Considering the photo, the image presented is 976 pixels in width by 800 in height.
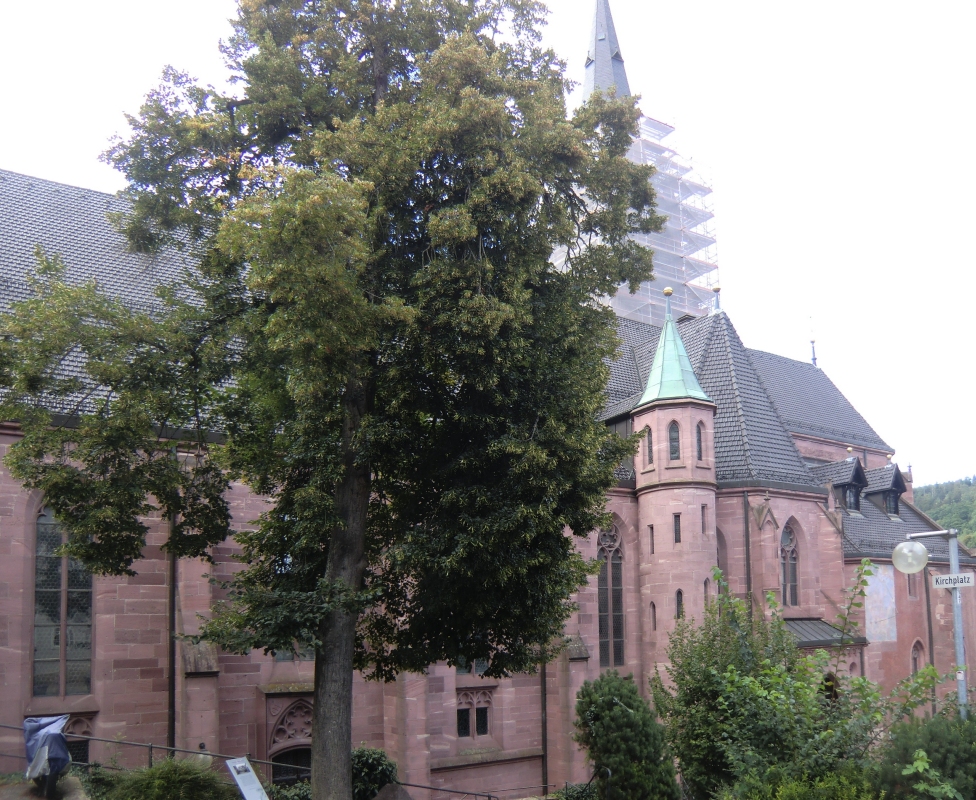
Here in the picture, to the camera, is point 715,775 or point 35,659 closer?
point 715,775

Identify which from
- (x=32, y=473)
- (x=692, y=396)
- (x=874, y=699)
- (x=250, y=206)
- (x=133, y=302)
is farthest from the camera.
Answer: (x=692, y=396)

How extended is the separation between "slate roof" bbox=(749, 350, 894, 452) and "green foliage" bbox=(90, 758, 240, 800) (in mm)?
26346

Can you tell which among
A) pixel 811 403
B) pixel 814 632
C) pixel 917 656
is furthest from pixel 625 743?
pixel 811 403

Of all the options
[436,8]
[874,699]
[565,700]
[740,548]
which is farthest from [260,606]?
[740,548]

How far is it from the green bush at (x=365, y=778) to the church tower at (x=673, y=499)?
28.0ft

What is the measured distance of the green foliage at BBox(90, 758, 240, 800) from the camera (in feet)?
40.7

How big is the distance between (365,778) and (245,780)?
5.05 metres

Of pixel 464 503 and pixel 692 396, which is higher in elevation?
pixel 692 396

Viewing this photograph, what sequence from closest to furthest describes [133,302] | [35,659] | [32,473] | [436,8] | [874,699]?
1. [874,699]
2. [32,473]
3. [436,8]
4. [35,659]
5. [133,302]

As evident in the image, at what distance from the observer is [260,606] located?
12.0 meters

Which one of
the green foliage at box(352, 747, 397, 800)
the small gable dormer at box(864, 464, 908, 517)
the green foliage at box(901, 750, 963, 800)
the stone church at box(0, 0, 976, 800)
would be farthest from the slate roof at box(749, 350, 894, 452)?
the green foliage at box(901, 750, 963, 800)

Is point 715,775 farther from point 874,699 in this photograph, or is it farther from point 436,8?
point 436,8

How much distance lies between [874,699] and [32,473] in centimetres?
1022

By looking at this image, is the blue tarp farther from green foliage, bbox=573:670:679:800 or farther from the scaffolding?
the scaffolding
